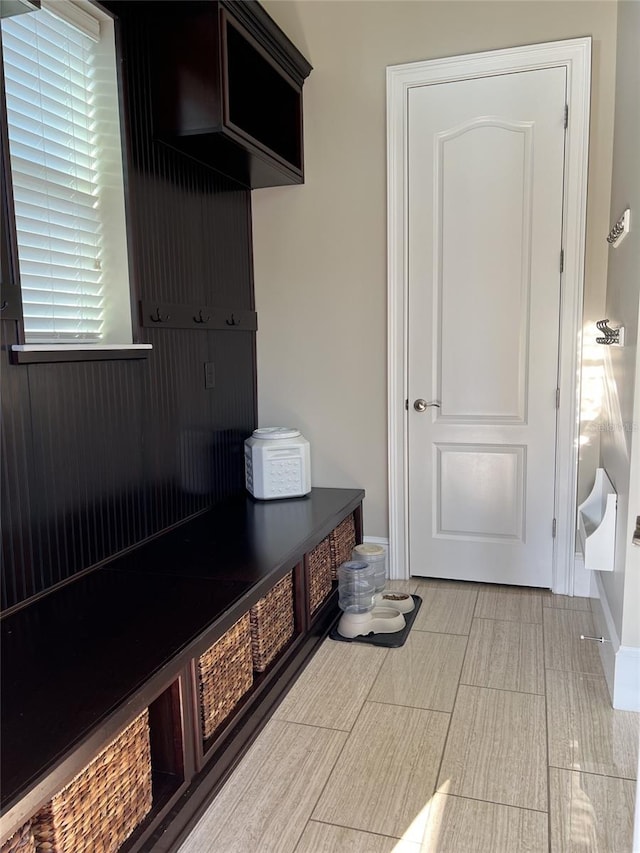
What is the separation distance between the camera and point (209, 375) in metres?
2.90

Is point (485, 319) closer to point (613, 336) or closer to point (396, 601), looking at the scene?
point (613, 336)

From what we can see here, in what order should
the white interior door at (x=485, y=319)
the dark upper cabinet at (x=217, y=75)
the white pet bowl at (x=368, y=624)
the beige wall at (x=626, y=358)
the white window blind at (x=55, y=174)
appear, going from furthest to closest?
the white interior door at (x=485, y=319)
the white pet bowl at (x=368, y=624)
the dark upper cabinet at (x=217, y=75)
the beige wall at (x=626, y=358)
the white window blind at (x=55, y=174)

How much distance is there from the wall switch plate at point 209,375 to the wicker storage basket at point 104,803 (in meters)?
1.62

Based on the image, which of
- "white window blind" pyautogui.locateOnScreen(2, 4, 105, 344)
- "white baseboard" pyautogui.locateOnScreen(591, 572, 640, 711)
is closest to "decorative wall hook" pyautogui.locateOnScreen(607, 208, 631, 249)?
"white baseboard" pyautogui.locateOnScreen(591, 572, 640, 711)

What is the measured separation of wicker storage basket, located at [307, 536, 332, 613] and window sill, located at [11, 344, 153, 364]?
3.24 ft

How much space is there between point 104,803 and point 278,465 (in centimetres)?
180

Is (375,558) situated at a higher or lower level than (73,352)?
lower

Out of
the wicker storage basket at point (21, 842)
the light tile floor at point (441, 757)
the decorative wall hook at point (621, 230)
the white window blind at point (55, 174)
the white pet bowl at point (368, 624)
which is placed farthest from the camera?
the white pet bowl at point (368, 624)

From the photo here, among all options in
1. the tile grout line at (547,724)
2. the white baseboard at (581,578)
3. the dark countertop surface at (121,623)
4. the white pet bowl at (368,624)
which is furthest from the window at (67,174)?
the white baseboard at (581,578)

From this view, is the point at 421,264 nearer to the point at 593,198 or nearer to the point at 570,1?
the point at 593,198

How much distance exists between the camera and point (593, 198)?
9.12 feet

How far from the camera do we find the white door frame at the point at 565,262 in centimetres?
275

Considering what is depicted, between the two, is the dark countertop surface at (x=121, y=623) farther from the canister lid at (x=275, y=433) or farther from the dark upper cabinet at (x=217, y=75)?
the dark upper cabinet at (x=217, y=75)

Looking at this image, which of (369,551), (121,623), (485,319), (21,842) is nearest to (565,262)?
(485,319)
